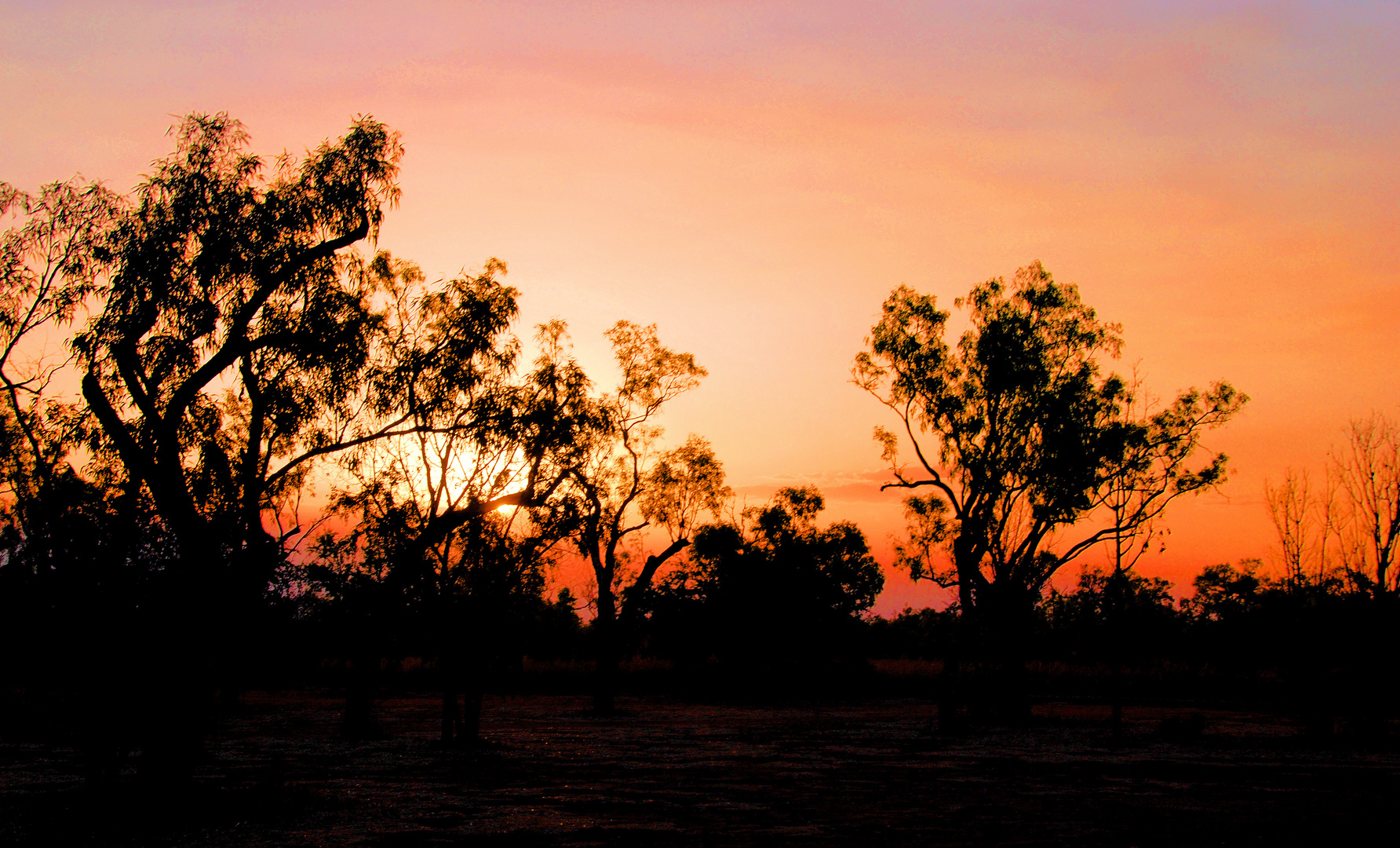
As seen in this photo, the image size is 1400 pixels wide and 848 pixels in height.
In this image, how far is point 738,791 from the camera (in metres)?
17.5

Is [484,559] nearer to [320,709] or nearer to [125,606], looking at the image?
[125,606]

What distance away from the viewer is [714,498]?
4156 cm

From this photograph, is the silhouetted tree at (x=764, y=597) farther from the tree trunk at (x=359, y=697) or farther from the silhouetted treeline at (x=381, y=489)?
the tree trunk at (x=359, y=697)

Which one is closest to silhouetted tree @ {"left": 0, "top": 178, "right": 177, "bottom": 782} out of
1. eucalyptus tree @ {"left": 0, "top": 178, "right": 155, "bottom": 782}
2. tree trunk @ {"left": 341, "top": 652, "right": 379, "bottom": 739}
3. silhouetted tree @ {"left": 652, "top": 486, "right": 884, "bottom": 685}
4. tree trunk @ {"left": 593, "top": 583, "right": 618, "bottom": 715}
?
eucalyptus tree @ {"left": 0, "top": 178, "right": 155, "bottom": 782}

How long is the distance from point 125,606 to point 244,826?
3.80 m

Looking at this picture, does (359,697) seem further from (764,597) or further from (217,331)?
(764,597)

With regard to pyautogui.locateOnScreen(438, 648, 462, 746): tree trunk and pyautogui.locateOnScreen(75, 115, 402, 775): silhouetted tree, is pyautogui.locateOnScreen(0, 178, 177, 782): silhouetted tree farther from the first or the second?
pyautogui.locateOnScreen(438, 648, 462, 746): tree trunk

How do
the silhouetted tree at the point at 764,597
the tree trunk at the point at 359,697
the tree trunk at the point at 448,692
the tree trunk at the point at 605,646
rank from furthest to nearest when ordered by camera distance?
the silhouetted tree at the point at 764,597, the tree trunk at the point at 605,646, the tree trunk at the point at 359,697, the tree trunk at the point at 448,692

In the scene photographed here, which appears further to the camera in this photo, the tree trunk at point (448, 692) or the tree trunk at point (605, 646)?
the tree trunk at point (605, 646)

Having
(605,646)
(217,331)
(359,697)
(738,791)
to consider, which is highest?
(217,331)

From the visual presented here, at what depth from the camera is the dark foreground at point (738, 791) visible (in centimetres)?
1298

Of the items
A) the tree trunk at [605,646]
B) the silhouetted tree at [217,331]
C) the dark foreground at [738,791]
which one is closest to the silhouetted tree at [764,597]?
the tree trunk at [605,646]

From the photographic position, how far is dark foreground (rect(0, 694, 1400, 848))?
13.0 metres

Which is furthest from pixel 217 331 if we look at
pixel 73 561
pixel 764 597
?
pixel 764 597
